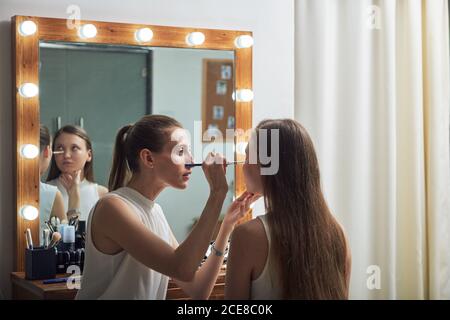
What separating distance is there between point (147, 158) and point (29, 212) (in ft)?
2.01

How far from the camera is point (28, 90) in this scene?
87.8 inches

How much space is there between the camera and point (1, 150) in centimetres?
226

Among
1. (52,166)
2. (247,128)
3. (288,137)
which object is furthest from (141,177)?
(247,128)

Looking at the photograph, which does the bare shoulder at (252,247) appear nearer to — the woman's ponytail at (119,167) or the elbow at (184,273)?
the elbow at (184,273)

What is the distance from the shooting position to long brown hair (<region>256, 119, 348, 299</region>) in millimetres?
1575

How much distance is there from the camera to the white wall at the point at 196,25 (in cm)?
226

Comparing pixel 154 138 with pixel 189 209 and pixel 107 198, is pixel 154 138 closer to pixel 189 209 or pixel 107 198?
pixel 107 198

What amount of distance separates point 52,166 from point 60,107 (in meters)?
0.19

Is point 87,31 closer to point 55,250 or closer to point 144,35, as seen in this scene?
point 144,35

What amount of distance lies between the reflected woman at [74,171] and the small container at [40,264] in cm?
19

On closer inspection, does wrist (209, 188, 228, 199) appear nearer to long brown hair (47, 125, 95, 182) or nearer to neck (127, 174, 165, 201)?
neck (127, 174, 165, 201)

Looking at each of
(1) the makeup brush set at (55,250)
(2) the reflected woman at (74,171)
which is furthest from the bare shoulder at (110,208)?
(2) the reflected woman at (74,171)

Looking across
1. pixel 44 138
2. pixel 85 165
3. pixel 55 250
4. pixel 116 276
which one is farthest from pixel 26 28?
pixel 116 276
